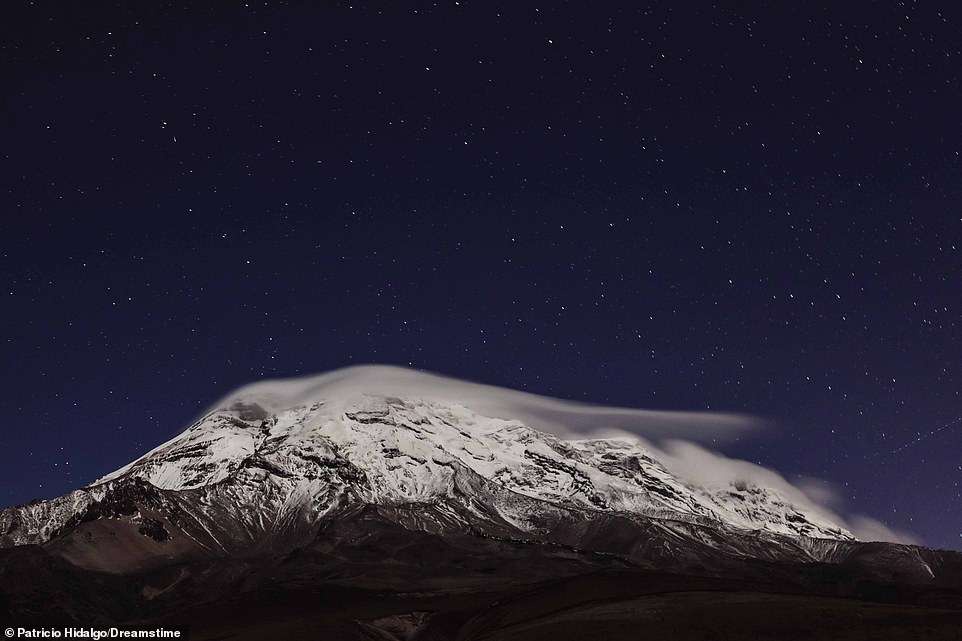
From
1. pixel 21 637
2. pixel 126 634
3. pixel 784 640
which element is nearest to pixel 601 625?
pixel 784 640

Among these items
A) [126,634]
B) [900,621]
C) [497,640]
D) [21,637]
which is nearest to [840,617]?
[900,621]

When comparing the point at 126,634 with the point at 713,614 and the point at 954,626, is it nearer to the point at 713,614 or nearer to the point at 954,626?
the point at 713,614

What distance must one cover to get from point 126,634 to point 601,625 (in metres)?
102

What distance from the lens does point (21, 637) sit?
16825 centimetres

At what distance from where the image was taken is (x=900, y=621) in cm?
18038

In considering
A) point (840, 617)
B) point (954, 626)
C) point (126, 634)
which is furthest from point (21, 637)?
point (954, 626)

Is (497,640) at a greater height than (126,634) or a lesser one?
lesser

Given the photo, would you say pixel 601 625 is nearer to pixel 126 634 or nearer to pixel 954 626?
pixel 954 626

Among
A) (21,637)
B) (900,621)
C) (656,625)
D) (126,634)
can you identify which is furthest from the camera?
(656,625)

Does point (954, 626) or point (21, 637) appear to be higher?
point (954, 626)

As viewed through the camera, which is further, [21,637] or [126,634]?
[21,637]

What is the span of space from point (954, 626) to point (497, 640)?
93.1m

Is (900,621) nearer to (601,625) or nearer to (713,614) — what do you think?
(713,614)

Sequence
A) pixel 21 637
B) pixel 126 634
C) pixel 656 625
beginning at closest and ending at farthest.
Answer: pixel 126 634, pixel 21 637, pixel 656 625
